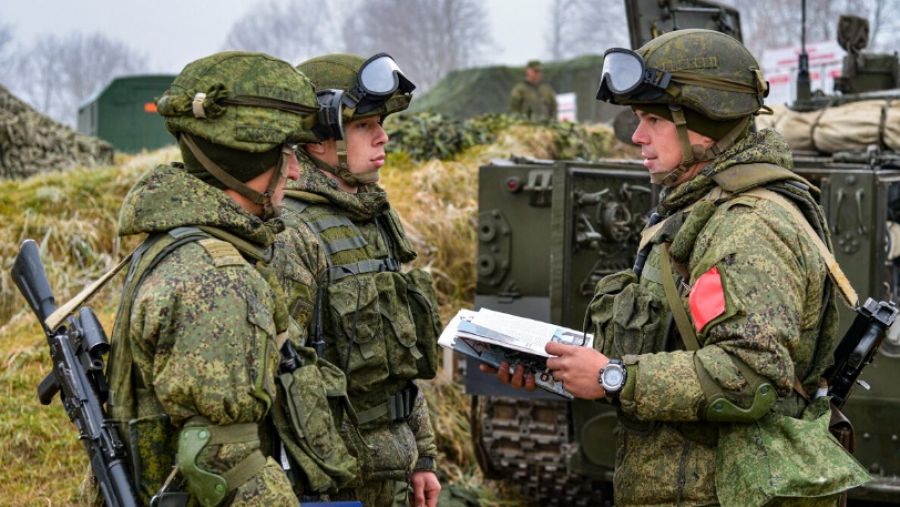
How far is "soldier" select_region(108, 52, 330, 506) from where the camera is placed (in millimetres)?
2807

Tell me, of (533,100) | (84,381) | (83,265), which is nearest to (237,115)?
(84,381)

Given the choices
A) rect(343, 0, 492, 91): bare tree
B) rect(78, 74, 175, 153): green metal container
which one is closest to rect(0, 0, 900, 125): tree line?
rect(343, 0, 492, 91): bare tree

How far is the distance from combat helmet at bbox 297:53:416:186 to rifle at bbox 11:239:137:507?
120cm

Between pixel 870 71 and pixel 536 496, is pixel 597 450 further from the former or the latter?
pixel 870 71

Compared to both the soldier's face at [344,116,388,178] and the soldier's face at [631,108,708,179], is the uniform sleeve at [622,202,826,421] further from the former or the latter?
the soldier's face at [344,116,388,178]

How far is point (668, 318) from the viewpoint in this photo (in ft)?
12.3

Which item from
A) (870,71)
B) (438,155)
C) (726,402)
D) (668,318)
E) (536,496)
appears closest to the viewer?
(726,402)

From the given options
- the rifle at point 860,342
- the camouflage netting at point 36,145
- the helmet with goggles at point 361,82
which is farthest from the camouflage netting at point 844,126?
the camouflage netting at point 36,145

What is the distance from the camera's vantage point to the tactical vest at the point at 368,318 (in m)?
4.00

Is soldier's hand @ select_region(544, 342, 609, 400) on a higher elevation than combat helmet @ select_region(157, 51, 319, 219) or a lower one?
lower

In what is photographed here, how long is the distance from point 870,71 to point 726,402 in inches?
296

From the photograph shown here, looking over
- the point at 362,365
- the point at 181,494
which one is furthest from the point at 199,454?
the point at 362,365

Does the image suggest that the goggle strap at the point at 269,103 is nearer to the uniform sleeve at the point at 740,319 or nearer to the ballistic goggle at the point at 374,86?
the ballistic goggle at the point at 374,86

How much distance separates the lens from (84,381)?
303 cm
